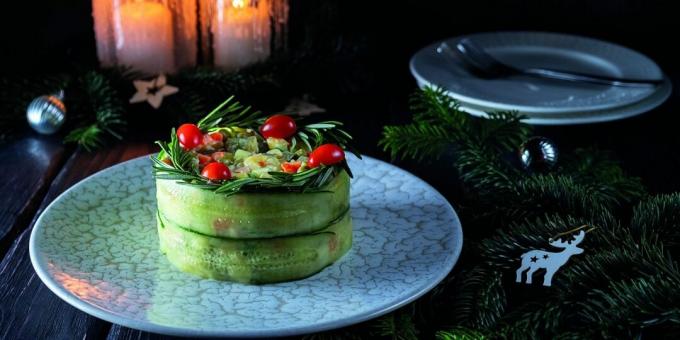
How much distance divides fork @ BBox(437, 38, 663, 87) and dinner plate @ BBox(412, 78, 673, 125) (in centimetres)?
4

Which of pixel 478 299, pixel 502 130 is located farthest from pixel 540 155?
pixel 478 299

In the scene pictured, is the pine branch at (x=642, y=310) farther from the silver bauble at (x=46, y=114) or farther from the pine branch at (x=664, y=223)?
the silver bauble at (x=46, y=114)

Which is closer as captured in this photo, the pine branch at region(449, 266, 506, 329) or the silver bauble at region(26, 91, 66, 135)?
the pine branch at region(449, 266, 506, 329)

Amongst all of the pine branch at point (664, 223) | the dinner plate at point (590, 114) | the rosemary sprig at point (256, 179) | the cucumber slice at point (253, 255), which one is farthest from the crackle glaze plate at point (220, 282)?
the dinner plate at point (590, 114)

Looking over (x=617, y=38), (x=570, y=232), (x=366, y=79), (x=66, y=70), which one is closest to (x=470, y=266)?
(x=570, y=232)

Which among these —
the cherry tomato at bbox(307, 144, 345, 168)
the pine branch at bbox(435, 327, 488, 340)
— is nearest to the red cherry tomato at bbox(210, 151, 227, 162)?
A: the cherry tomato at bbox(307, 144, 345, 168)

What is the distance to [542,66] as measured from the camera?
1.95 metres

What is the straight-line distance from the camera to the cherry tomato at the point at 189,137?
1162 mm

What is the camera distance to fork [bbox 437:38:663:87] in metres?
1.75

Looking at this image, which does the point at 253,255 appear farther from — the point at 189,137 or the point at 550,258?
the point at 550,258

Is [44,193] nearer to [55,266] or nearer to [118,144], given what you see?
[118,144]

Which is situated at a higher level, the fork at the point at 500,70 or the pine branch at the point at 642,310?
Result: the pine branch at the point at 642,310

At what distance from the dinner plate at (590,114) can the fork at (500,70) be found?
0.14 ft

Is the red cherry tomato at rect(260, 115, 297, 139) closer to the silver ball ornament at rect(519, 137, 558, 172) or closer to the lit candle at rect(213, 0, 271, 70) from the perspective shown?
the silver ball ornament at rect(519, 137, 558, 172)
